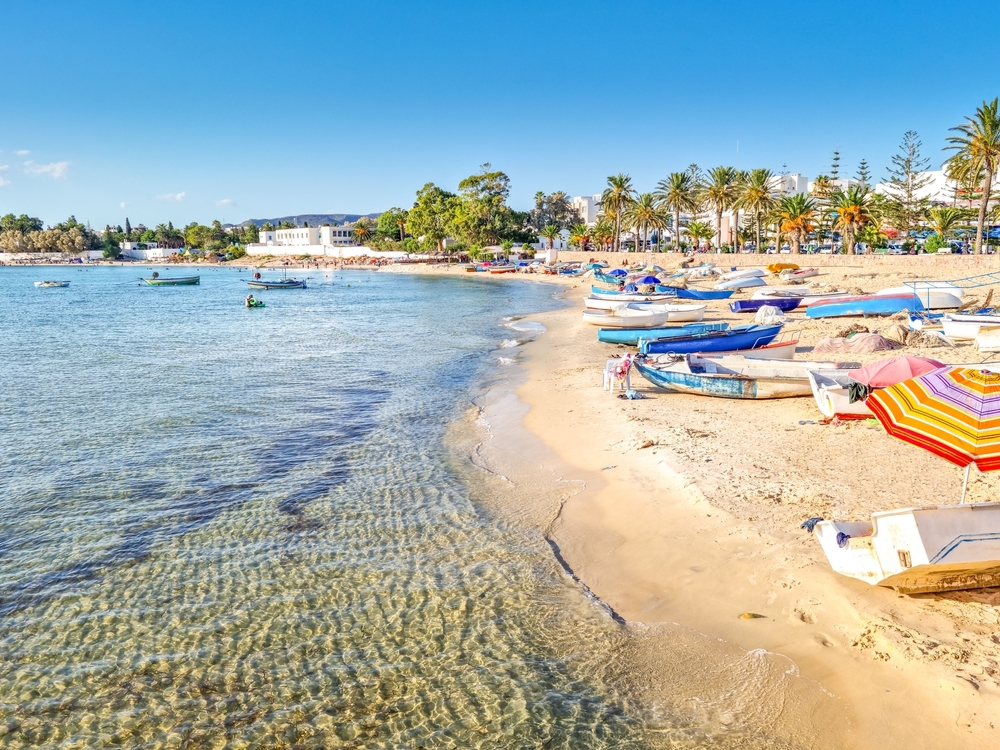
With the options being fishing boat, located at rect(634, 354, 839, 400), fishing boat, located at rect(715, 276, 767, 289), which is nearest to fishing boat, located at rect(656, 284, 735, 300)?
fishing boat, located at rect(715, 276, 767, 289)

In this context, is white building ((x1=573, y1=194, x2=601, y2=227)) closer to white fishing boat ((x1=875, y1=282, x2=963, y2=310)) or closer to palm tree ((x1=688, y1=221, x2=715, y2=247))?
palm tree ((x1=688, y1=221, x2=715, y2=247))

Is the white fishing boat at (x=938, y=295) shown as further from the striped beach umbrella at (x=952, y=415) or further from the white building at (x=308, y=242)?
the white building at (x=308, y=242)

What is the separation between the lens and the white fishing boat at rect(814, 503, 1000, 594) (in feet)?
22.7

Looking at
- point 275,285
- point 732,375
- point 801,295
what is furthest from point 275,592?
point 275,285

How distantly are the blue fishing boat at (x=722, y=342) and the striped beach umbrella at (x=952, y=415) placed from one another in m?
14.6

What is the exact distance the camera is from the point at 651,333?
86.7ft

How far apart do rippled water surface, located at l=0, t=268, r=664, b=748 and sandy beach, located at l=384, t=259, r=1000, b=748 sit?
0.90 meters

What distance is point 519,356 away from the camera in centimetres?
2848

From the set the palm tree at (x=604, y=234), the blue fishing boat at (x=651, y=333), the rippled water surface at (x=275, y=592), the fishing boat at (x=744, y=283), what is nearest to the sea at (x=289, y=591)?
the rippled water surface at (x=275, y=592)

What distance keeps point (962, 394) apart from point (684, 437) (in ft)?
22.4

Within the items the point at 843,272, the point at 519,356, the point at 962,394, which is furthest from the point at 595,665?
the point at 843,272

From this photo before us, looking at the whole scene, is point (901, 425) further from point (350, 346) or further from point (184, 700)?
point (350, 346)

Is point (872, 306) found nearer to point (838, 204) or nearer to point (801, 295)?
point (801, 295)

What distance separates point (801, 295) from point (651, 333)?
54.7 feet
